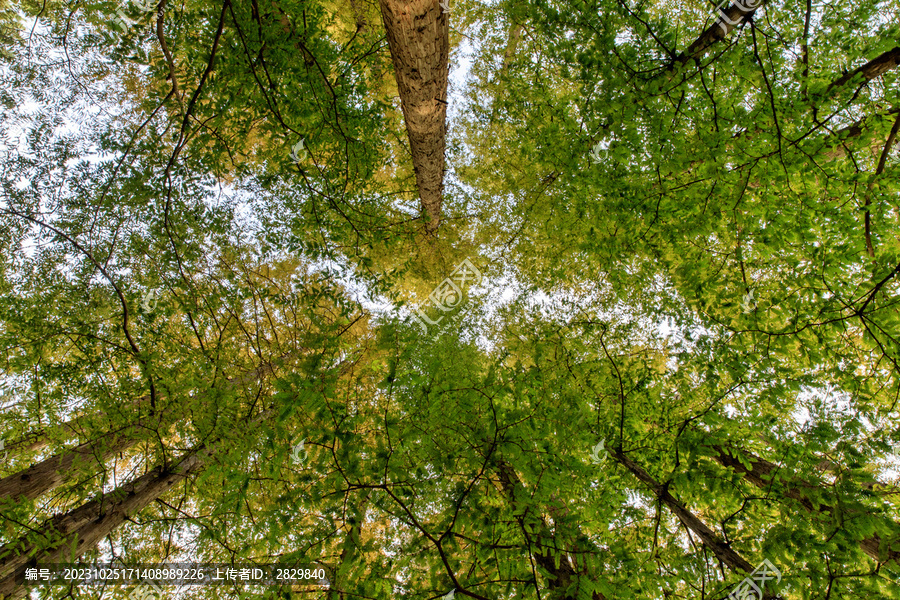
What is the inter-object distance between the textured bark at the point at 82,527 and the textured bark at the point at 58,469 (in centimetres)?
35

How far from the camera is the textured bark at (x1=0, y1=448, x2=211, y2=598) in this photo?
2.29 metres

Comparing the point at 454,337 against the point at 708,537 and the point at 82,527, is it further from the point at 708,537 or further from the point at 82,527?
the point at 82,527

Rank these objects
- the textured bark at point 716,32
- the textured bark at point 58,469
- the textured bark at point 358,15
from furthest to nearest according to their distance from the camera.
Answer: the textured bark at point 358,15
the textured bark at point 58,469
the textured bark at point 716,32

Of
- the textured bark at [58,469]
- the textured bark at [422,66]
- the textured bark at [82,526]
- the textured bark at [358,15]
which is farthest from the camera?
the textured bark at [358,15]

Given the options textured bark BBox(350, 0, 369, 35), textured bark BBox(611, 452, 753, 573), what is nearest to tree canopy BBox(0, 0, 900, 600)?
textured bark BBox(611, 452, 753, 573)

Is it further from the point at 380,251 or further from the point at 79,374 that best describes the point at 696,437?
the point at 79,374

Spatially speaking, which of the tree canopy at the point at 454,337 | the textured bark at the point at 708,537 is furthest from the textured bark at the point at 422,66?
the textured bark at the point at 708,537

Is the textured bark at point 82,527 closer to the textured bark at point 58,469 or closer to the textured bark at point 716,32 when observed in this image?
the textured bark at point 58,469

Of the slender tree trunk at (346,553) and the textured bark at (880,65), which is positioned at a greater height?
the textured bark at (880,65)

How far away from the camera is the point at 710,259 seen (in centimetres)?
339

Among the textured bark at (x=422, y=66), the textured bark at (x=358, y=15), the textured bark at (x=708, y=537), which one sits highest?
the textured bark at (x=358, y=15)

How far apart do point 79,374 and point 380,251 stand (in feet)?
11.9

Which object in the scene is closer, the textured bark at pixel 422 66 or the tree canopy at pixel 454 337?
the tree canopy at pixel 454 337

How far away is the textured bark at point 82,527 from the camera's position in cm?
229
